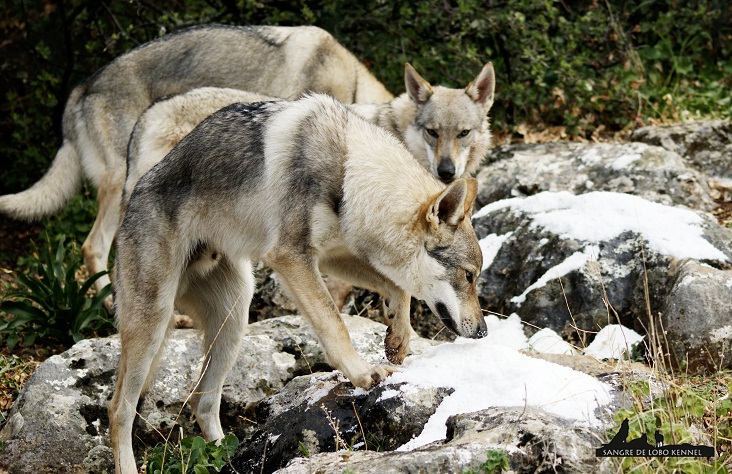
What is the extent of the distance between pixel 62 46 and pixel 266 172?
6.45m

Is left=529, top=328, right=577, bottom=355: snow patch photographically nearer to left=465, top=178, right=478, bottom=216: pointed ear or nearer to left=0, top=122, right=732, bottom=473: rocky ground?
left=0, top=122, right=732, bottom=473: rocky ground

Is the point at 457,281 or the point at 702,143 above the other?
the point at 457,281

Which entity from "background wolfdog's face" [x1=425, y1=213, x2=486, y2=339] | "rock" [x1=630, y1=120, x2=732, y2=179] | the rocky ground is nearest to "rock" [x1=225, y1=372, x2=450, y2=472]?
the rocky ground

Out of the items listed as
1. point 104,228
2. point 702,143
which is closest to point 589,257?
point 702,143

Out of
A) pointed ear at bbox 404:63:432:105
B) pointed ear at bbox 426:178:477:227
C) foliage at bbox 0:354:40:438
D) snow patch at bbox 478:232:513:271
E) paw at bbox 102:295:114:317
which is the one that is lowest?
paw at bbox 102:295:114:317

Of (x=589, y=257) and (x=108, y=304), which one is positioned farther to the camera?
(x=108, y=304)

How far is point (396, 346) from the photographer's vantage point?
13.8 ft

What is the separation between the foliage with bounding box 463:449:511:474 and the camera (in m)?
2.89

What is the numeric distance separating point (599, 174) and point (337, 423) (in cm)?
450

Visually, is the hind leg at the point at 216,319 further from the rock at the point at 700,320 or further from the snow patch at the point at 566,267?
the rock at the point at 700,320

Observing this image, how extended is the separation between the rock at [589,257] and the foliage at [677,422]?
137cm

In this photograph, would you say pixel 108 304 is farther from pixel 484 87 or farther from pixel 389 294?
pixel 484 87

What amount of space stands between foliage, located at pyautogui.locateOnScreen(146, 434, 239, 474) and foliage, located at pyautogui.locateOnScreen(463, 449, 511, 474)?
5.04 feet

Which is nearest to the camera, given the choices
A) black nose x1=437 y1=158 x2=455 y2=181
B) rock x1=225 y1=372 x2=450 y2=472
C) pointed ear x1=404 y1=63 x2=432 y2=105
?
rock x1=225 y1=372 x2=450 y2=472
